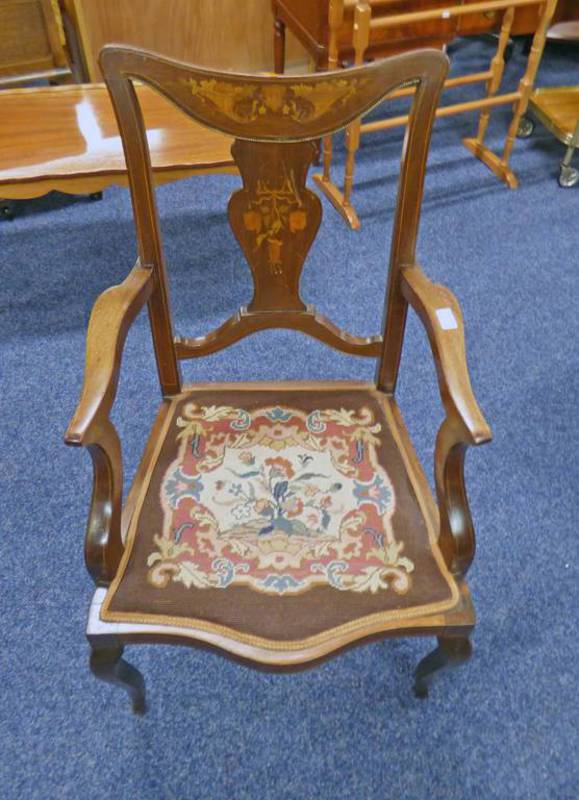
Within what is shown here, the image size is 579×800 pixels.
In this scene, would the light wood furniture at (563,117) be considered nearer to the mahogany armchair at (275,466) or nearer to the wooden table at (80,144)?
the wooden table at (80,144)

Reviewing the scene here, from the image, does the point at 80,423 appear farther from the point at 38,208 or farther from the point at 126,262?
the point at 38,208

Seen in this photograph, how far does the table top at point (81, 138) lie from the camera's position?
5.93 ft

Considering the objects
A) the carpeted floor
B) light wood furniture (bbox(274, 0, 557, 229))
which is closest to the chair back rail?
the carpeted floor

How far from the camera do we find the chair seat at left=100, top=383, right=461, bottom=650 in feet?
2.97

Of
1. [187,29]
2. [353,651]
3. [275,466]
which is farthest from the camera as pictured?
[187,29]

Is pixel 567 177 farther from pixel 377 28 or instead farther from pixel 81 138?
pixel 81 138

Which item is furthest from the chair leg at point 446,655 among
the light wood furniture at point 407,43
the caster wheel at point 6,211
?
the caster wheel at point 6,211

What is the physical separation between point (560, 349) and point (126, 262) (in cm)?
143

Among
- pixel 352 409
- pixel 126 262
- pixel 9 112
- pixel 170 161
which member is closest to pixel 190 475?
pixel 352 409

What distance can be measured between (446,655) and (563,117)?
236 cm

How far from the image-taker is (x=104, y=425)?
0.84 m

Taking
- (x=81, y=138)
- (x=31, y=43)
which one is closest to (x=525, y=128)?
(x=81, y=138)

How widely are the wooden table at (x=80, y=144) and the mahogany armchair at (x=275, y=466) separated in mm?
880

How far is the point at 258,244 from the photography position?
106cm
